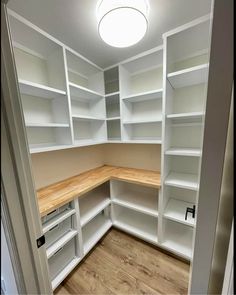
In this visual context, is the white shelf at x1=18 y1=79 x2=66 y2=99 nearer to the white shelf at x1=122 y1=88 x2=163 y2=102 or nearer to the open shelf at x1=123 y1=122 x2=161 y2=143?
the white shelf at x1=122 y1=88 x2=163 y2=102

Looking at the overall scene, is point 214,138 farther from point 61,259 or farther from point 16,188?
point 61,259

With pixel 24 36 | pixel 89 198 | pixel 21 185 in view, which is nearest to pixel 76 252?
pixel 89 198

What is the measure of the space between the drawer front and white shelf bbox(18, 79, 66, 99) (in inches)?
51.6

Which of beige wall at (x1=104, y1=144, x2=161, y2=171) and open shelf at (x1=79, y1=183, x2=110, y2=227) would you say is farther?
beige wall at (x1=104, y1=144, x2=161, y2=171)

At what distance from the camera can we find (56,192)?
1.39 meters

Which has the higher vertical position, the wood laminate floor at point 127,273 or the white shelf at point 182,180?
the white shelf at point 182,180

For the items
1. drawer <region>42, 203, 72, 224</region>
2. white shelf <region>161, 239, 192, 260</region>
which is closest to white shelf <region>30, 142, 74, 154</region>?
drawer <region>42, 203, 72, 224</region>

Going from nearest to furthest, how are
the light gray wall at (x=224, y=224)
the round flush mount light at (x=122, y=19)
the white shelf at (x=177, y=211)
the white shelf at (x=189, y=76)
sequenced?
the light gray wall at (x=224, y=224) < the round flush mount light at (x=122, y=19) < the white shelf at (x=189, y=76) < the white shelf at (x=177, y=211)

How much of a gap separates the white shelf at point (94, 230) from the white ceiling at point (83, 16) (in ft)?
7.46

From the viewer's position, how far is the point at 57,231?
1.29 meters

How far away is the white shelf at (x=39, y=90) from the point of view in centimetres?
114

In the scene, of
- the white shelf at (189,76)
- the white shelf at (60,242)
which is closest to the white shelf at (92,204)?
the white shelf at (60,242)

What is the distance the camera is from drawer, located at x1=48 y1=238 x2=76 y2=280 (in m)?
1.28

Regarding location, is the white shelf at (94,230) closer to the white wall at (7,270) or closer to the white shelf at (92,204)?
the white shelf at (92,204)
